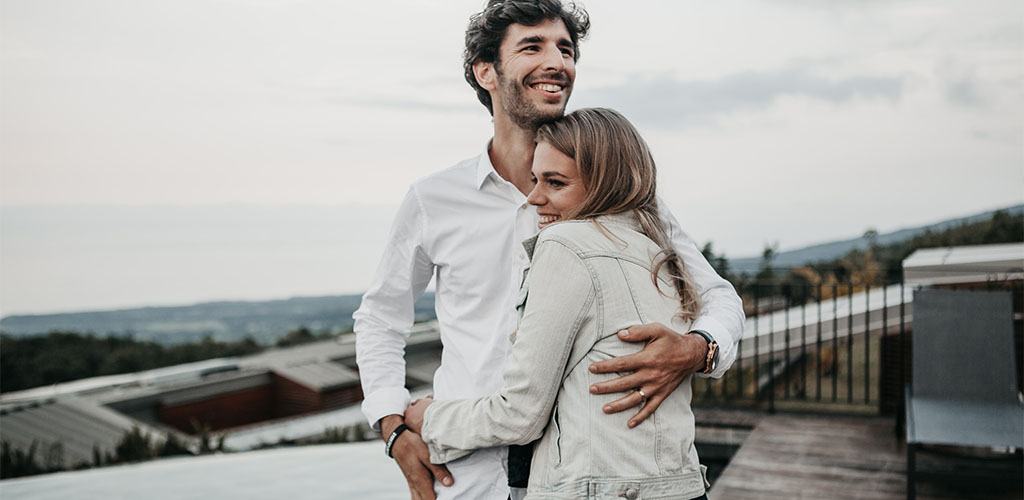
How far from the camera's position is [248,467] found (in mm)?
4473

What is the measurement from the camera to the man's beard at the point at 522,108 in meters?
1.23

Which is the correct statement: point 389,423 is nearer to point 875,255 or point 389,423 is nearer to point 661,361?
point 661,361

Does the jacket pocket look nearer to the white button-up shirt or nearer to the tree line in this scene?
the white button-up shirt

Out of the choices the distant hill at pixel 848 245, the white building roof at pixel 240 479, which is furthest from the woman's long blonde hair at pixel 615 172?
the distant hill at pixel 848 245

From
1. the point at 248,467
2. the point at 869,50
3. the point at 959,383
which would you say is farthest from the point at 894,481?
the point at 869,50

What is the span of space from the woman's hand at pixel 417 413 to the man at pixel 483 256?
18 mm

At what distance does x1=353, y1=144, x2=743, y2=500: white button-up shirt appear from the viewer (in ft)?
3.96

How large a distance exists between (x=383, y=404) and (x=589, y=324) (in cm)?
46

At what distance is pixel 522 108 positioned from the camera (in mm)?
1249

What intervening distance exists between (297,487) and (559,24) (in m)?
3.33

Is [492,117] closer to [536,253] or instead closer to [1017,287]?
[536,253]

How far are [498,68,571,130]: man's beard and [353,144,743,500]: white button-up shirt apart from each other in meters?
0.10

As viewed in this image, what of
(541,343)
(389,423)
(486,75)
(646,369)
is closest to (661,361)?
(646,369)

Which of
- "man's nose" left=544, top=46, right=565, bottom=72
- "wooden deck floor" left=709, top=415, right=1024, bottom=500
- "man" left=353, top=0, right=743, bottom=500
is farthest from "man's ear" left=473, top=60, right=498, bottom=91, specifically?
"wooden deck floor" left=709, top=415, right=1024, bottom=500
